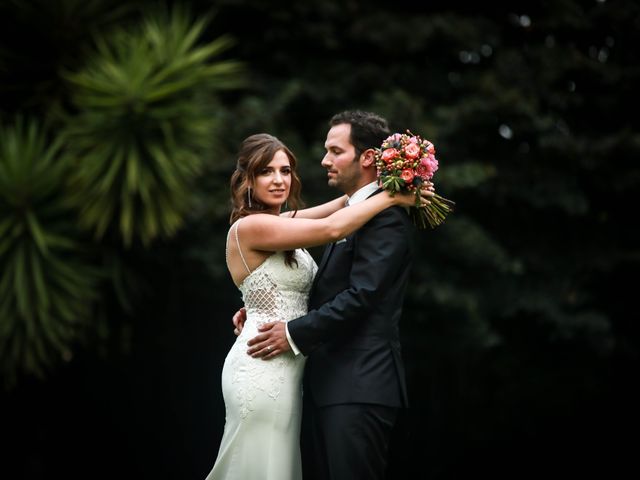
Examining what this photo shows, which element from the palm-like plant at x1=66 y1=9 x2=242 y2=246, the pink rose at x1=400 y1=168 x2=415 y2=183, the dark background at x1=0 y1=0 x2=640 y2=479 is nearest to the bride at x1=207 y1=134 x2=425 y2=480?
the pink rose at x1=400 y1=168 x2=415 y2=183

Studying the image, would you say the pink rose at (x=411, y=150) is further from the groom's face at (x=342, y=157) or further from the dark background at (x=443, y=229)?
the dark background at (x=443, y=229)

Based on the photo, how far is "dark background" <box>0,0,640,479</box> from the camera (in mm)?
11211

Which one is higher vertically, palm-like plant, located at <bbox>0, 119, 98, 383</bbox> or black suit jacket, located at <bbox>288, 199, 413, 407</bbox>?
palm-like plant, located at <bbox>0, 119, 98, 383</bbox>

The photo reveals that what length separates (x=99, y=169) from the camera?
32.3ft

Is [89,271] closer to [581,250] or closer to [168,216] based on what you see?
[168,216]

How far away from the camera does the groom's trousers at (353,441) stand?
3.66 meters

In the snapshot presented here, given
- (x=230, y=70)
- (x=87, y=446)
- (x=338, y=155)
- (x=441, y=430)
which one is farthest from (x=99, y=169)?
(x=338, y=155)

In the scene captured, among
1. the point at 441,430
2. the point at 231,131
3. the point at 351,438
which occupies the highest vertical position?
the point at 231,131

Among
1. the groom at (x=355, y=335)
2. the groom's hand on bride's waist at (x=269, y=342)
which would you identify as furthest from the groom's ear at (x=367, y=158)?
the groom's hand on bride's waist at (x=269, y=342)

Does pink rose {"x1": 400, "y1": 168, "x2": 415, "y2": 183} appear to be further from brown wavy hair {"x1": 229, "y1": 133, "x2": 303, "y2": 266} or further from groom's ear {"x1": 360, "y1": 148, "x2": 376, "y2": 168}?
brown wavy hair {"x1": 229, "y1": 133, "x2": 303, "y2": 266}

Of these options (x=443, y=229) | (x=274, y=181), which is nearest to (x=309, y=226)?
(x=274, y=181)

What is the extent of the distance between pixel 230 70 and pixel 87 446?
463 centimetres

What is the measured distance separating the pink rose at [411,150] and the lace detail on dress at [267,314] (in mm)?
714

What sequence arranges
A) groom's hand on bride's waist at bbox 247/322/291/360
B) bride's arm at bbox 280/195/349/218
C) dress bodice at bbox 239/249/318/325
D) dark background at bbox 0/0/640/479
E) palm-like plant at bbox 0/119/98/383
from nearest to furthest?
1. groom's hand on bride's waist at bbox 247/322/291/360
2. dress bodice at bbox 239/249/318/325
3. bride's arm at bbox 280/195/349/218
4. palm-like plant at bbox 0/119/98/383
5. dark background at bbox 0/0/640/479
